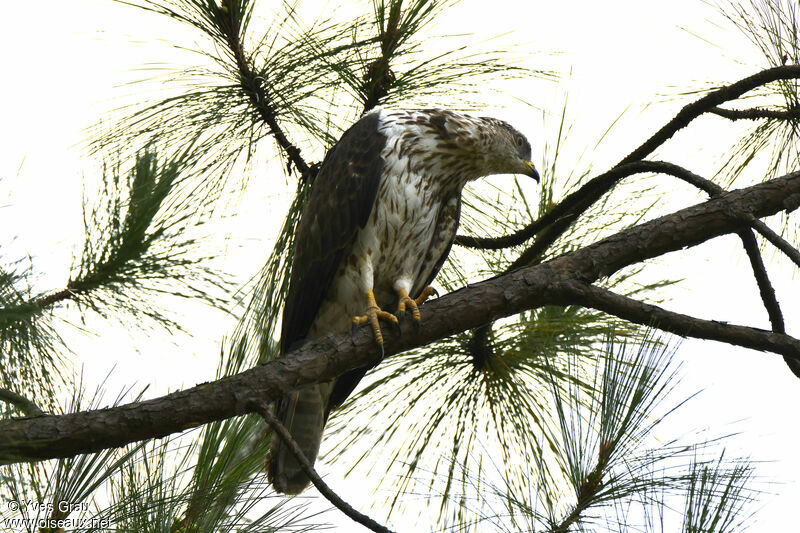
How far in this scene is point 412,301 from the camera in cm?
291

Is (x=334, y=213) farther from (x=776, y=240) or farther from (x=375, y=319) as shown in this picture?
(x=776, y=240)

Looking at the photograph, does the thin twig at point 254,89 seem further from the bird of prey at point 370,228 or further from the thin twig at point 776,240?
the thin twig at point 776,240

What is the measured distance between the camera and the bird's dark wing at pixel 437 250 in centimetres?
330

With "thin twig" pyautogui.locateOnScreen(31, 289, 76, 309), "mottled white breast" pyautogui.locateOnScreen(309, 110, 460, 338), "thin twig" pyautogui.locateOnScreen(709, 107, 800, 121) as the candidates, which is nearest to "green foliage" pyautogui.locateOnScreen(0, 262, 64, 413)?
"thin twig" pyautogui.locateOnScreen(31, 289, 76, 309)

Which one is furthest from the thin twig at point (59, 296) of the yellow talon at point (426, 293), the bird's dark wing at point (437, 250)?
the yellow talon at point (426, 293)

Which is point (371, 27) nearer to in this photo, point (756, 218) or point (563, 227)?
point (563, 227)

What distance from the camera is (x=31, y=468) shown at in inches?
85.1

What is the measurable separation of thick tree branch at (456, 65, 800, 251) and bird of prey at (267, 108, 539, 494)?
1.39 feet

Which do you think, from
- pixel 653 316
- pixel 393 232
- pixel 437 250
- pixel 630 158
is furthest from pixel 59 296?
pixel 630 158

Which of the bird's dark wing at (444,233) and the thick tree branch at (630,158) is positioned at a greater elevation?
the bird's dark wing at (444,233)

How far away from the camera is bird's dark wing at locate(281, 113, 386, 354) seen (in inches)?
122

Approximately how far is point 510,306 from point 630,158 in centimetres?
70

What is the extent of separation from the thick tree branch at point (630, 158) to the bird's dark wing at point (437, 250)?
36cm

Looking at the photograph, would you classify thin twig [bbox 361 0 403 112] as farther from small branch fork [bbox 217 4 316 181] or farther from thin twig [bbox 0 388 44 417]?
thin twig [bbox 0 388 44 417]
